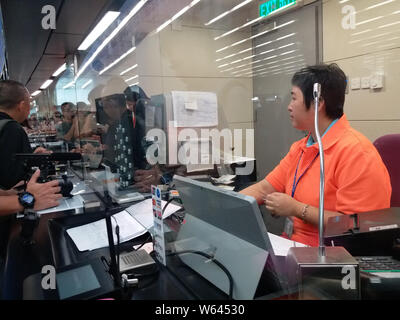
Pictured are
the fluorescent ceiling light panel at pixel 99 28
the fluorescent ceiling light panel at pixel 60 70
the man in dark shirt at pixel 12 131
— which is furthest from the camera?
the fluorescent ceiling light panel at pixel 60 70

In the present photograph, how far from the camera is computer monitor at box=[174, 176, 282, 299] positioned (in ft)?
2.08

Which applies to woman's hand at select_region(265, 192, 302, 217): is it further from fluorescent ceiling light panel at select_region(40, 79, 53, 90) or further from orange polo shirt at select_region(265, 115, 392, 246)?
fluorescent ceiling light panel at select_region(40, 79, 53, 90)

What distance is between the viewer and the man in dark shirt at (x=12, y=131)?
Result: 5.38ft

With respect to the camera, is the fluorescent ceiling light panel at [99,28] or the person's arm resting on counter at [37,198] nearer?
the person's arm resting on counter at [37,198]

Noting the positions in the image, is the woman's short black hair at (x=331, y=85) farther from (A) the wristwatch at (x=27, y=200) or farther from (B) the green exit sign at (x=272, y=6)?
(B) the green exit sign at (x=272, y=6)

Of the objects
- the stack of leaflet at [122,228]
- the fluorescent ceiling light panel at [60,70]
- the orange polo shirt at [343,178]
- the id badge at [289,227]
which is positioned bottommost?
the id badge at [289,227]

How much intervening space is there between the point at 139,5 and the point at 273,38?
141 centimetres

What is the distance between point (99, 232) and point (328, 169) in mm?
941

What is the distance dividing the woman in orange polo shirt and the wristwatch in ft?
3.50

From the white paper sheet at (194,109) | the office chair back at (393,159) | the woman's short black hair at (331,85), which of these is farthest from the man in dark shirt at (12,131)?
the office chair back at (393,159)

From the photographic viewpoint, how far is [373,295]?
1.88 ft

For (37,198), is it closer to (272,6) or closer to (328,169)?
(328,169)

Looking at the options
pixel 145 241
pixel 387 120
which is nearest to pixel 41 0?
pixel 145 241

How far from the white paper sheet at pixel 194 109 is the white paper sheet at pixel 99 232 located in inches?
25.8
